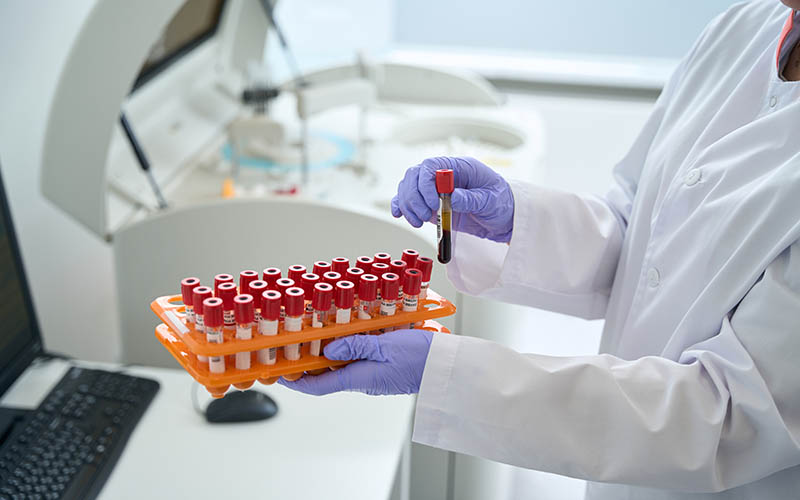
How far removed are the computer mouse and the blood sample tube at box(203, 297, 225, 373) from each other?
0.43 meters

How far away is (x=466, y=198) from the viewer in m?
1.04

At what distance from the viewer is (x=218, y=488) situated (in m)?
1.10

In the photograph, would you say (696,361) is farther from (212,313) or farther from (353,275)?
(212,313)

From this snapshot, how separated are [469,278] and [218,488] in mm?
543

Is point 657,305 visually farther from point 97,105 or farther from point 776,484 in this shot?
point 97,105

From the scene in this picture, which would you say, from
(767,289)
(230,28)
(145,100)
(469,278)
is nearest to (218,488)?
(469,278)

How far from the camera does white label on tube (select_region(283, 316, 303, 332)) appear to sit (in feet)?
2.85

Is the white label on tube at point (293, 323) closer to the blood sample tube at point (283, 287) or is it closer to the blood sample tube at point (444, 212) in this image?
the blood sample tube at point (283, 287)

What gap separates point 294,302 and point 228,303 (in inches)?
3.2

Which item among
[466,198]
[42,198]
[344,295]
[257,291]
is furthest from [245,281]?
[42,198]

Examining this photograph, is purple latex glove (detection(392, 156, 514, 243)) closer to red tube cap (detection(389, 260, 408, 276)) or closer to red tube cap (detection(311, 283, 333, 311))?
red tube cap (detection(389, 260, 408, 276))

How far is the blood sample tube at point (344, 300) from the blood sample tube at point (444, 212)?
0.48ft

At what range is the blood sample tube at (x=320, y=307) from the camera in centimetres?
87

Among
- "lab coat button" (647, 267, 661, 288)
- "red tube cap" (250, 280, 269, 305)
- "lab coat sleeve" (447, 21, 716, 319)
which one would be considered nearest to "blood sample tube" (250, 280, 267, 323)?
"red tube cap" (250, 280, 269, 305)
